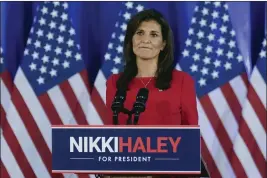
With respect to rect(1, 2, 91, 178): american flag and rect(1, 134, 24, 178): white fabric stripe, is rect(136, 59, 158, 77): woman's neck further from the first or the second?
rect(1, 134, 24, 178): white fabric stripe

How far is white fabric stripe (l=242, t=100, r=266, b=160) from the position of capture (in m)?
3.41

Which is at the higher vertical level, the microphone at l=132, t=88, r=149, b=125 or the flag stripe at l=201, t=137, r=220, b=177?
the microphone at l=132, t=88, r=149, b=125

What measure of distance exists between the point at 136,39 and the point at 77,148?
0.63 m

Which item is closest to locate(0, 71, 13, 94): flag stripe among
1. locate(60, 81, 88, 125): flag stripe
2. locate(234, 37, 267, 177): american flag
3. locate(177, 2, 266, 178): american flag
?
locate(60, 81, 88, 125): flag stripe

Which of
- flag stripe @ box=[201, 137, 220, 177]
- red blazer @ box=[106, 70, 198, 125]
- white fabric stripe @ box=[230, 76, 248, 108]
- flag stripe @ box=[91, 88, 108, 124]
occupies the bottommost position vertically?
flag stripe @ box=[201, 137, 220, 177]

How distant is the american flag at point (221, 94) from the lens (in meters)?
3.43

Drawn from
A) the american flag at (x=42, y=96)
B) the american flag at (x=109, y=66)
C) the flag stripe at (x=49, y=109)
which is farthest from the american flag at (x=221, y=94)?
the flag stripe at (x=49, y=109)

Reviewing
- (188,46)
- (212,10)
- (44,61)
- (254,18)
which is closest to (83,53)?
(44,61)

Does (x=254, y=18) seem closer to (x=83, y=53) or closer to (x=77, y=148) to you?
(x=83, y=53)

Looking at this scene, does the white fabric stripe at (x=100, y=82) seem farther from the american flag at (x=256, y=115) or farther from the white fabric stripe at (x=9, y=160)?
the american flag at (x=256, y=115)

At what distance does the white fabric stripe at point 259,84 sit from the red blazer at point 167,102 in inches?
58.4

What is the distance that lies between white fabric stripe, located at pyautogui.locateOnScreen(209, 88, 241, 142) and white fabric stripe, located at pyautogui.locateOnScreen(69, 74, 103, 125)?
2.72 feet

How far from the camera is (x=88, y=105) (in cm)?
354

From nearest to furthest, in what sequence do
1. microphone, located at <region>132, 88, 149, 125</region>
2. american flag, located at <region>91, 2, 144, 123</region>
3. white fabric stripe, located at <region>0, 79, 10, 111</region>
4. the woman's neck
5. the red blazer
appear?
microphone, located at <region>132, 88, 149, 125</region> < the red blazer < the woman's neck < american flag, located at <region>91, 2, 144, 123</region> < white fabric stripe, located at <region>0, 79, 10, 111</region>
